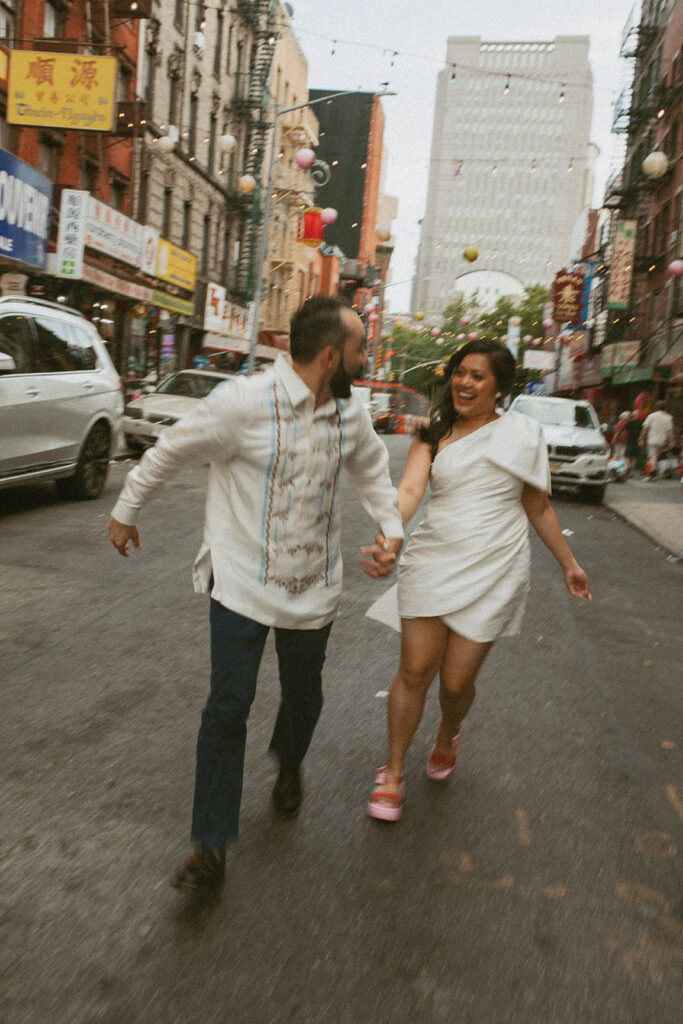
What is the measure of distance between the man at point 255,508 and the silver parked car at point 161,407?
42.9ft

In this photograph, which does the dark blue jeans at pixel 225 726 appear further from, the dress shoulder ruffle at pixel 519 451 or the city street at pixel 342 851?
the dress shoulder ruffle at pixel 519 451

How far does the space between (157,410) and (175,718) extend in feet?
40.9

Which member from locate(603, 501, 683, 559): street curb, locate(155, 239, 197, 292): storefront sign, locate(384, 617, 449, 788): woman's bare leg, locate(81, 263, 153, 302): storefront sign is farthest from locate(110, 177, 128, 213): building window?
locate(384, 617, 449, 788): woman's bare leg

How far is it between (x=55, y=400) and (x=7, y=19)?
42.0 ft

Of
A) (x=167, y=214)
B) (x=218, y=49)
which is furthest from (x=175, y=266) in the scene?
(x=218, y=49)

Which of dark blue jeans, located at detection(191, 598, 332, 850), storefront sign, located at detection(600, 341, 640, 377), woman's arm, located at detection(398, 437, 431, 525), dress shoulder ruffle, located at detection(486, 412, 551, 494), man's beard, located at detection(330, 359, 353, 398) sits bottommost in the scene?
dark blue jeans, located at detection(191, 598, 332, 850)

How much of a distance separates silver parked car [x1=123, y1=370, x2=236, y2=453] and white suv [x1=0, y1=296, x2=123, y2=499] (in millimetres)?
4627

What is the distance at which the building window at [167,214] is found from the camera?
31.2 metres

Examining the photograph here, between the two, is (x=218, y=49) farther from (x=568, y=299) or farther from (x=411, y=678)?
(x=411, y=678)

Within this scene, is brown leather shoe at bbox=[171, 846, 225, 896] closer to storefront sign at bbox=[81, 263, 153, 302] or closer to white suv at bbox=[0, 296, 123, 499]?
white suv at bbox=[0, 296, 123, 499]

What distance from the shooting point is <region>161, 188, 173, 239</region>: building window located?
3125 cm

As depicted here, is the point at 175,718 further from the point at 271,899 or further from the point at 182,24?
the point at 182,24

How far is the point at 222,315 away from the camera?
34906mm

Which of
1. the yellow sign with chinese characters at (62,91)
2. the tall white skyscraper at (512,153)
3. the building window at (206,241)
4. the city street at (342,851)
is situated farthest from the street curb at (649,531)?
the tall white skyscraper at (512,153)
